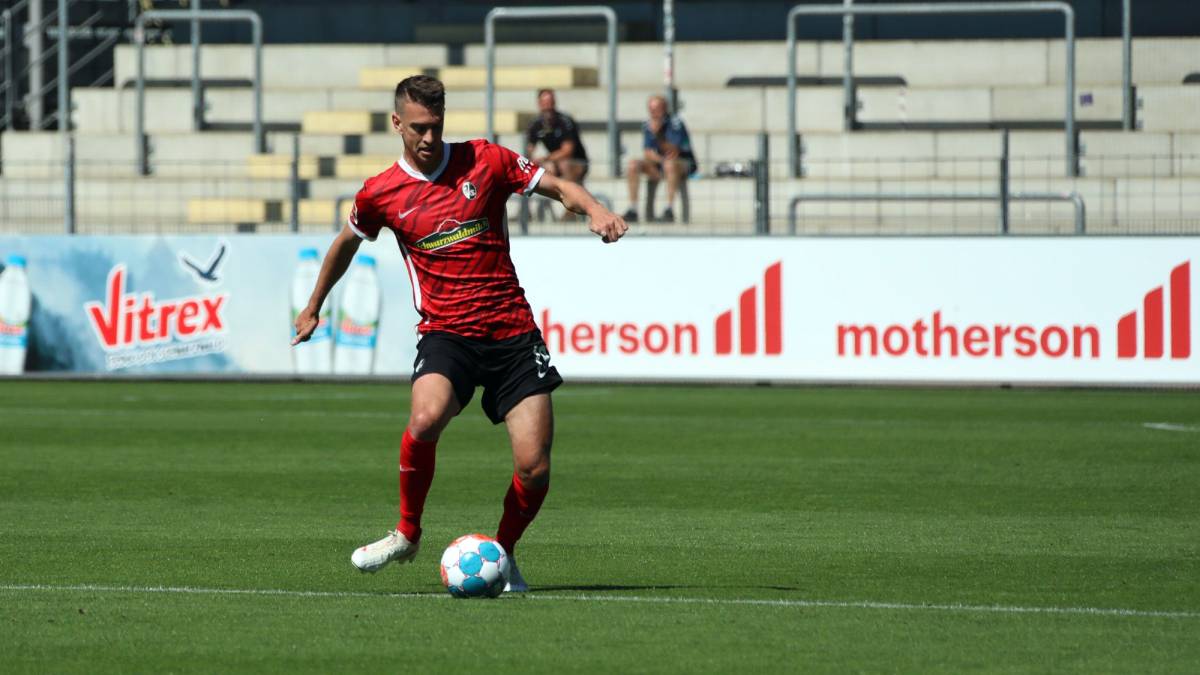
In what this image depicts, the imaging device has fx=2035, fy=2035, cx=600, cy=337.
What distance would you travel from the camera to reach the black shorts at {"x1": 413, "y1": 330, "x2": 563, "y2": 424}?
25.6ft

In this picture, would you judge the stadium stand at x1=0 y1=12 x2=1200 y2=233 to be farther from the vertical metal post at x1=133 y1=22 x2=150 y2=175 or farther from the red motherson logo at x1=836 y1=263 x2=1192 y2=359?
the red motherson logo at x1=836 y1=263 x2=1192 y2=359

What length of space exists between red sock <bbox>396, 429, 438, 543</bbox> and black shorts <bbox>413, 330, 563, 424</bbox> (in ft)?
0.82

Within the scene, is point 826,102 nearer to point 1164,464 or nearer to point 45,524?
point 1164,464

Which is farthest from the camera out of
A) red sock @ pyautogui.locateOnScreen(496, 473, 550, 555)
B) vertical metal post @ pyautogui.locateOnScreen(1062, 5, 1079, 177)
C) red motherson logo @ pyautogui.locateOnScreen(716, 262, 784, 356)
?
vertical metal post @ pyautogui.locateOnScreen(1062, 5, 1079, 177)

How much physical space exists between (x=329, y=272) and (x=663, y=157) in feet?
51.6

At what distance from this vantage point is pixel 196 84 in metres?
28.5

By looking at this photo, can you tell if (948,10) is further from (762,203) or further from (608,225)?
(608,225)

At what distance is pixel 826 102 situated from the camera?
→ 90.0 feet

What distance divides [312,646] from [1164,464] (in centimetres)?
789

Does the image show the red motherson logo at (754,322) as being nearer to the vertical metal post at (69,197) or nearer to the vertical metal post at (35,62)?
the vertical metal post at (69,197)

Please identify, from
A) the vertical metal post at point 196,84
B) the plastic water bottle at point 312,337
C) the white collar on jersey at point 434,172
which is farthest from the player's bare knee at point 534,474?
the vertical metal post at point 196,84

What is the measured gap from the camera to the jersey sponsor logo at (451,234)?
7.87 metres

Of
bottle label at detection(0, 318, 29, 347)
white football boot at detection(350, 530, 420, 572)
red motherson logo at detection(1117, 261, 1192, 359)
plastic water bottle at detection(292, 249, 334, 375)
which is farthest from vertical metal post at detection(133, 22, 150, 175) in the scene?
white football boot at detection(350, 530, 420, 572)

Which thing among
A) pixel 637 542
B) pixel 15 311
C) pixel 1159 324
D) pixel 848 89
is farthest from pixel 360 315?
pixel 637 542
